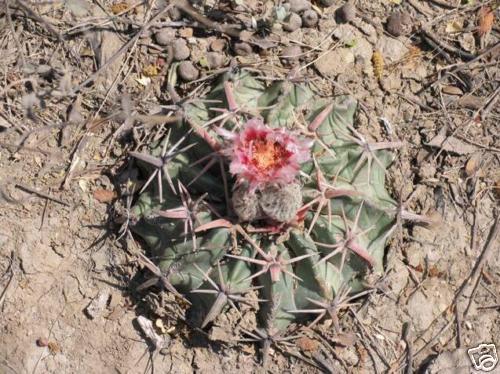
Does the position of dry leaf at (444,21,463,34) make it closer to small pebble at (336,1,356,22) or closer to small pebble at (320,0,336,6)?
small pebble at (336,1,356,22)

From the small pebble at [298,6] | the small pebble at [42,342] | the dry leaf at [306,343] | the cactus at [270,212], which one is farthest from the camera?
the small pebble at [298,6]

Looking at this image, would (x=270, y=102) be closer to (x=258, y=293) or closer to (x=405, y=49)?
(x=258, y=293)

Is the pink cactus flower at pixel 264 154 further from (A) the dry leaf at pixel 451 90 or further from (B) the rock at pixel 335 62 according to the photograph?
(A) the dry leaf at pixel 451 90

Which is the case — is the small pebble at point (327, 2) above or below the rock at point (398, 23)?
above

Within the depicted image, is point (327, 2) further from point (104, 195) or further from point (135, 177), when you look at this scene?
point (104, 195)

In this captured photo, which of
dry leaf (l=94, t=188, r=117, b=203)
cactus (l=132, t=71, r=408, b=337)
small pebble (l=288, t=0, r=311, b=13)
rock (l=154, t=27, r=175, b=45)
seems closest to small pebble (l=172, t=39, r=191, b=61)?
rock (l=154, t=27, r=175, b=45)

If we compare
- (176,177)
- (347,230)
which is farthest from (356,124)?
(176,177)

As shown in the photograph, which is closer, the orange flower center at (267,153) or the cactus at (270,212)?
the orange flower center at (267,153)

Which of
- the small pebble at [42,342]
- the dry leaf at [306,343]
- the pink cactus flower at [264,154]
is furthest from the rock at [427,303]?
the small pebble at [42,342]
